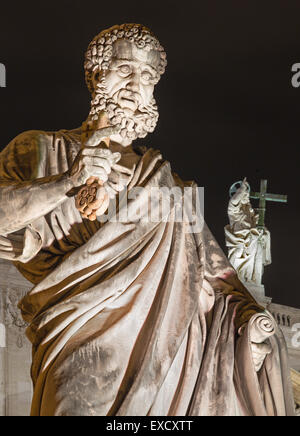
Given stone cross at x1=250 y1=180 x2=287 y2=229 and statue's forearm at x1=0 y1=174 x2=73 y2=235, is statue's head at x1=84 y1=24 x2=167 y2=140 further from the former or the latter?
stone cross at x1=250 y1=180 x2=287 y2=229

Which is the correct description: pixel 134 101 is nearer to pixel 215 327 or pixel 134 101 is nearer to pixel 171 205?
pixel 171 205

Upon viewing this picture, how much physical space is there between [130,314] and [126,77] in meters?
1.28

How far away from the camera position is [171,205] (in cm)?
841

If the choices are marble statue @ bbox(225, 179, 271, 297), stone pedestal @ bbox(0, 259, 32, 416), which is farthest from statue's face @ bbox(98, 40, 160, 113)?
marble statue @ bbox(225, 179, 271, 297)

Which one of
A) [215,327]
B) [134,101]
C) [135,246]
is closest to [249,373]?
[215,327]

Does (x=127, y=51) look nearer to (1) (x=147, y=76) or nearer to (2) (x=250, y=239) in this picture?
(1) (x=147, y=76)

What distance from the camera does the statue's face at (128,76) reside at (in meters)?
8.41

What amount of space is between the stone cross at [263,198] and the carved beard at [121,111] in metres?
11.9

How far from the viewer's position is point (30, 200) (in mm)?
8000

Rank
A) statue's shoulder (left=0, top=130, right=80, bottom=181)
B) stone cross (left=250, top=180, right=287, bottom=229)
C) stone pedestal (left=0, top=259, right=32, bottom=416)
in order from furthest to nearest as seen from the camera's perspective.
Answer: stone cross (left=250, top=180, right=287, bottom=229) → stone pedestal (left=0, top=259, right=32, bottom=416) → statue's shoulder (left=0, top=130, right=80, bottom=181)

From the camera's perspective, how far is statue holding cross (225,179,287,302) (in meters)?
21.3

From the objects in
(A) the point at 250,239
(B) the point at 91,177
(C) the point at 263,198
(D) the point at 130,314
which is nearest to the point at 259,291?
(A) the point at 250,239

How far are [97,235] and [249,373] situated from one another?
1035mm
